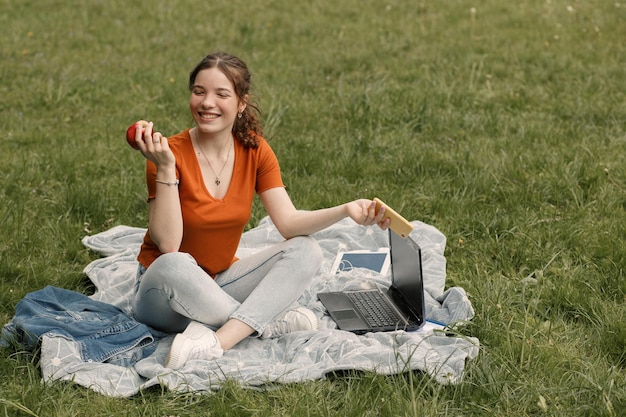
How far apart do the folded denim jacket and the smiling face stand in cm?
84

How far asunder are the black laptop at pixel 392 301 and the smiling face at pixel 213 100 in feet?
2.91

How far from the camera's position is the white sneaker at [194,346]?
10.6 feet

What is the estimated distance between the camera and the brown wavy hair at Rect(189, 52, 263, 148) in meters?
3.52

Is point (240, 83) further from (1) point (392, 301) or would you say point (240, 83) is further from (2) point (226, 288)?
(1) point (392, 301)

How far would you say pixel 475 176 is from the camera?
16.9 feet

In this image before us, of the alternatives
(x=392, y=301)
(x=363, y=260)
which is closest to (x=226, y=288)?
(x=392, y=301)

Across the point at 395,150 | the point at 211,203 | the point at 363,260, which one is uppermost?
the point at 211,203

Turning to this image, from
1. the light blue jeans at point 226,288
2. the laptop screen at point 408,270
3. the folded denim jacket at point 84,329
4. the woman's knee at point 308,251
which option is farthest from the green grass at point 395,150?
the woman's knee at point 308,251

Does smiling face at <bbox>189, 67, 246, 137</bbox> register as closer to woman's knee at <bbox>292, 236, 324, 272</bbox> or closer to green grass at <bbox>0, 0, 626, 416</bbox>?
woman's knee at <bbox>292, 236, 324, 272</bbox>

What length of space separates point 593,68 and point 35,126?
4313mm

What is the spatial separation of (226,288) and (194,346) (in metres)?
0.44

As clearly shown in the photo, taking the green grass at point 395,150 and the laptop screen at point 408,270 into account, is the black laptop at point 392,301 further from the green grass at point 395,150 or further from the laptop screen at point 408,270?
the green grass at point 395,150

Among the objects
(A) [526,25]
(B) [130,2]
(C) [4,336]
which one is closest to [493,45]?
(A) [526,25]

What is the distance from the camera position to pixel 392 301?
3906 mm
